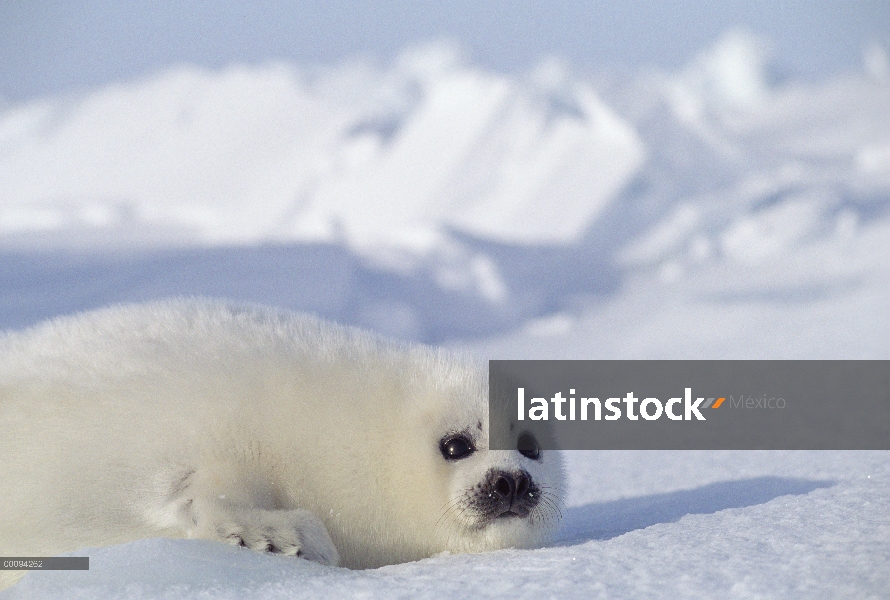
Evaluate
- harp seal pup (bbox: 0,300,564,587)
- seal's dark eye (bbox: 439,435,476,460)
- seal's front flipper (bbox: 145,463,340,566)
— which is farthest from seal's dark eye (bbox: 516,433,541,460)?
→ seal's front flipper (bbox: 145,463,340,566)

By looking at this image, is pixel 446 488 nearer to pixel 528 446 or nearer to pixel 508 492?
pixel 508 492

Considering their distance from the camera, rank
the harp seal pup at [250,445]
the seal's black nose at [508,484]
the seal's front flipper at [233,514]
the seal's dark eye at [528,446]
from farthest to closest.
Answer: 1. the seal's dark eye at [528,446]
2. the seal's black nose at [508,484]
3. the harp seal pup at [250,445]
4. the seal's front flipper at [233,514]

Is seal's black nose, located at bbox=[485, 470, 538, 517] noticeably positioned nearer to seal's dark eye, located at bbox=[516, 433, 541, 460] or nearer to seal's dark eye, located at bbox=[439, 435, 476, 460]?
seal's dark eye, located at bbox=[439, 435, 476, 460]

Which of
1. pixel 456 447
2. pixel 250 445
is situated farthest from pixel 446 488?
pixel 250 445

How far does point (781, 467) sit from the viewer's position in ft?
14.5

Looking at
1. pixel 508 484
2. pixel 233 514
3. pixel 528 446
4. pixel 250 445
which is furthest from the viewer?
pixel 528 446

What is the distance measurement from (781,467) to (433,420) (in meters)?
2.15

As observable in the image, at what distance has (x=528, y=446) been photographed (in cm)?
328

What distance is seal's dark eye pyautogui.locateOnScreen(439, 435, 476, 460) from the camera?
3053 mm

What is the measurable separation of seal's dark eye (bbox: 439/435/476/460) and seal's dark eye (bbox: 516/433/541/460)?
0.23m

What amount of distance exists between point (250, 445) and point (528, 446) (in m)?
1.02

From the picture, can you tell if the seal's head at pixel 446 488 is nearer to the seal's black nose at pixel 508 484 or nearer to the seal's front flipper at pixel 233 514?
the seal's black nose at pixel 508 484

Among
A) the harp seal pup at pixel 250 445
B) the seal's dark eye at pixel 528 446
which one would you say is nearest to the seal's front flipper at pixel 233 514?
the harp seal pup at pixel 250 445

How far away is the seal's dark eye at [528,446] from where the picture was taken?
3248 millimetres
